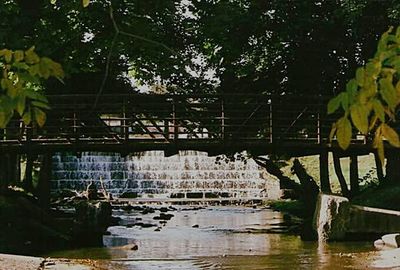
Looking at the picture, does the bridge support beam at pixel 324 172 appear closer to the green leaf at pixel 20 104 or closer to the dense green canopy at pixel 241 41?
the dense green canopy at pixel 241 41

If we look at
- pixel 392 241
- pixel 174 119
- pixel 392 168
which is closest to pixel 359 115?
pixel 392 241

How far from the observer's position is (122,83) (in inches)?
933

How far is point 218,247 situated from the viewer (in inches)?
589

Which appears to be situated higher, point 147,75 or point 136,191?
point 147,75

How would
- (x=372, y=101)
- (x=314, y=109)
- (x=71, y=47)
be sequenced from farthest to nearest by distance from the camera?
(x=314, y=109), (x=71, y=47), (x=372, y=101)

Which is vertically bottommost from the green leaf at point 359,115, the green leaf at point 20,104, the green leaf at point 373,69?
the green leaf at point 359,115

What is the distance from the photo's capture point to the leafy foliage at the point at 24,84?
2469mm

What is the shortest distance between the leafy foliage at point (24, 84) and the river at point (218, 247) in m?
8.20

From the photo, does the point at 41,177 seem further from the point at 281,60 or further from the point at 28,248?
the point at 281,60

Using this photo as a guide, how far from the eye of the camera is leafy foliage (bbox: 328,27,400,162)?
6.95 ft

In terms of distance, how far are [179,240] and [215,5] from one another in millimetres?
6497

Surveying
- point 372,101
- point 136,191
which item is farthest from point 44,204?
point 372,101

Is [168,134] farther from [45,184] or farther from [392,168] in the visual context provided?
[392,168]

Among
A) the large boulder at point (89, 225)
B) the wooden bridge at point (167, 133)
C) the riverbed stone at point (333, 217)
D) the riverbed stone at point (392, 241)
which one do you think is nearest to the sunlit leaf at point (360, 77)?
the riverbed stone at point (392, 241)
